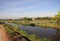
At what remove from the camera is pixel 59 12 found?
33938 millimetres

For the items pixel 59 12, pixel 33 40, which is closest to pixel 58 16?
pixel 59 12

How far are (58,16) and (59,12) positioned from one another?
42.4 inches

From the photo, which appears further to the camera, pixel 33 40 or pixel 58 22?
pixel 58 22

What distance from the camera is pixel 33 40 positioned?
11.0 meters

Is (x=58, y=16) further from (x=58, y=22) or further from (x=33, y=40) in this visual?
(x=33, y=40)

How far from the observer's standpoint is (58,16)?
111 ft

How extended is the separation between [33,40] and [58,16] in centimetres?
2390

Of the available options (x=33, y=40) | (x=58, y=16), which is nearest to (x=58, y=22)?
(x=58, y=16)

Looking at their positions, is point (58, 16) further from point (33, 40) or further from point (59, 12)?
point (33, 40)

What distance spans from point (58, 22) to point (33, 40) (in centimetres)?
2336

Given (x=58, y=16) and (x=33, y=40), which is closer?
(x=33, y=40)

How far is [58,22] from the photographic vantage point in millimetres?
33344

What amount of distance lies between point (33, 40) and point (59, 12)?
2429 cm

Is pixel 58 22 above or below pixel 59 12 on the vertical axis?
below
